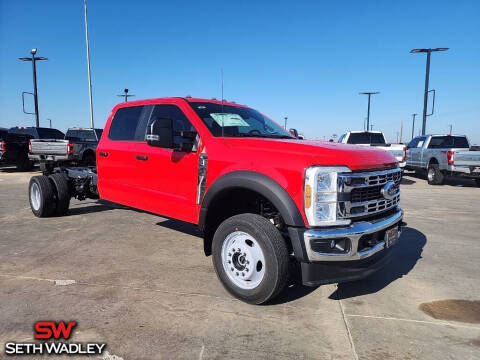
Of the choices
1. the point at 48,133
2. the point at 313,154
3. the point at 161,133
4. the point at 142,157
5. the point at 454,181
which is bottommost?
the point at 454,181

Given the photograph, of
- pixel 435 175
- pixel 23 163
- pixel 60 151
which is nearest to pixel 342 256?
pixel 60 151

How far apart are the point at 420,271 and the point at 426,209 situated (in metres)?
4.41

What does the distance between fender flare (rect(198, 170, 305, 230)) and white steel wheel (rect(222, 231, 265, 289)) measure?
1.27 ft

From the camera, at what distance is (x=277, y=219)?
11.1 ft

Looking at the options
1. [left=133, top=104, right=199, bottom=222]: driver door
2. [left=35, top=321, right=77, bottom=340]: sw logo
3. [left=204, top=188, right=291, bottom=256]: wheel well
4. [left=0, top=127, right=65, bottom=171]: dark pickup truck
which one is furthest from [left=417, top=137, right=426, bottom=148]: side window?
[left=0, top=127, right=65, bottom=171]: dark pickup truck

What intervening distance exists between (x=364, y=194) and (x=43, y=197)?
558 centimetres

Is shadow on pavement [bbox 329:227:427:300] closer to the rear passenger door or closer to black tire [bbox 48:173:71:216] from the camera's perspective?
the rear passenger door

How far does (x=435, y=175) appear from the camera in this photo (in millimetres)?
12906

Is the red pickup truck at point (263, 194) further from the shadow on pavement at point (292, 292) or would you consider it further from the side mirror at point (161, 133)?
the shadow on pavement at point (292, 292)

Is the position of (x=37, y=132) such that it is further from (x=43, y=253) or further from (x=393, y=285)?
(x=393, y=285)

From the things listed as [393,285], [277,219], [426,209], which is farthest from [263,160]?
[426,209]

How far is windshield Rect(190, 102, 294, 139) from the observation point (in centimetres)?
376

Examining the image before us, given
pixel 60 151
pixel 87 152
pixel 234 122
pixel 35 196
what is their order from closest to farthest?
pixel 234 122 → pixel 35 196 → pixel 60 151 → pixel 87 152

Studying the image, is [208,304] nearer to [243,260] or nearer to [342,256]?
[243,260]
